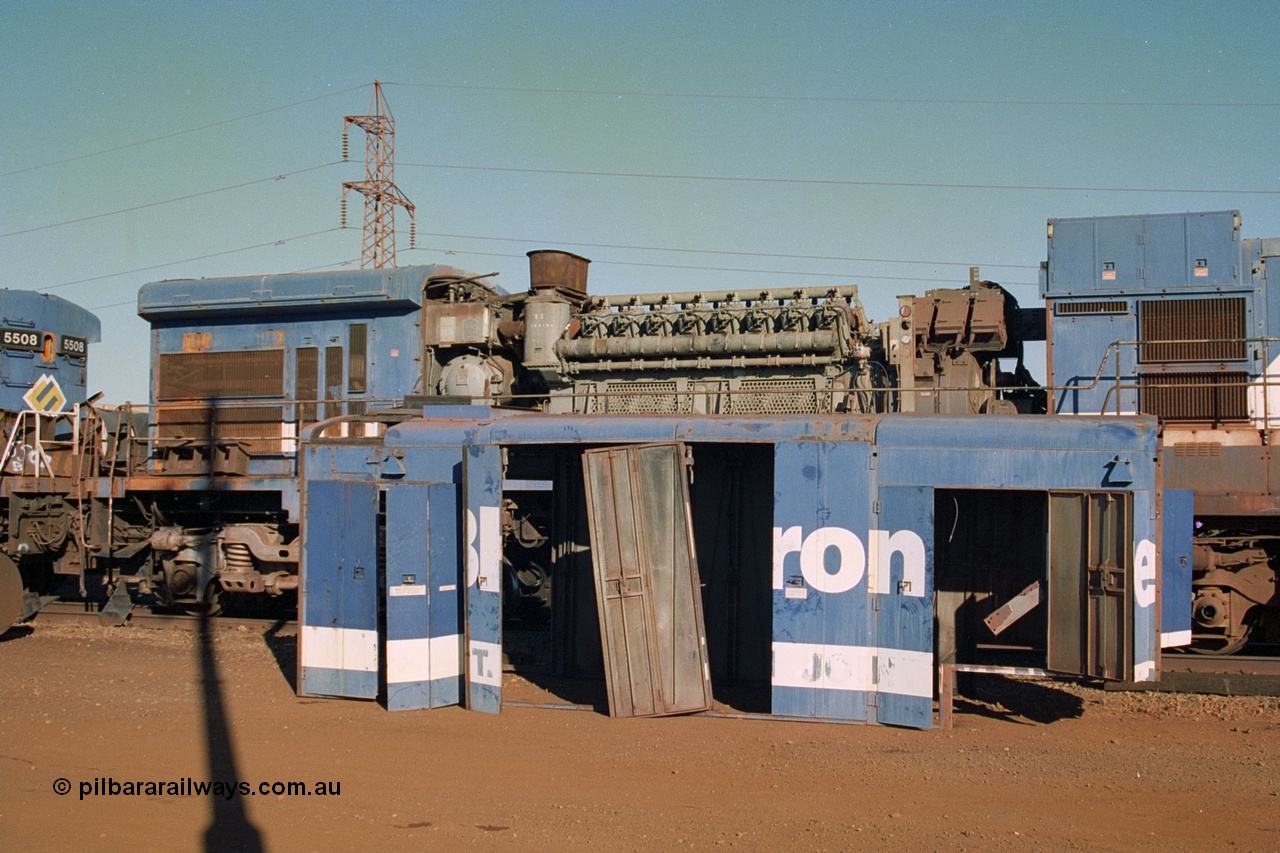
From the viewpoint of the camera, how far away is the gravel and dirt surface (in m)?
7.45

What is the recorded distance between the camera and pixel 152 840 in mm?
7410

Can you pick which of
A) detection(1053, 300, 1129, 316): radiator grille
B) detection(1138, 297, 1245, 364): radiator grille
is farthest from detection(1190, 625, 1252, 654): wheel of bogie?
detection(1053, 300, 1129, 316): radiator grille

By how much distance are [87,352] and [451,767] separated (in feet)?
50.1

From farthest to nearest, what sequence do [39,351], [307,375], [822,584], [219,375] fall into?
[39,351], [219,375], [307,375], [822,584]

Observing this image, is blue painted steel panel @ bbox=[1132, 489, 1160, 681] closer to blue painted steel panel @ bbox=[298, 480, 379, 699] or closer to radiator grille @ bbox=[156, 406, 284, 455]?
blue painted steel panel @ bbox=[298, 480, 379, 699]

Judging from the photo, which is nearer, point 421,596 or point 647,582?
point 647,582

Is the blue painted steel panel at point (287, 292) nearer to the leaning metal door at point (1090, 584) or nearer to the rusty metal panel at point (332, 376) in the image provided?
the rusty metal panel at point (332, 376)

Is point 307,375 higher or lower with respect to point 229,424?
higher

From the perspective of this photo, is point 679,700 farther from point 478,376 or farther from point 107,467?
point 107,467

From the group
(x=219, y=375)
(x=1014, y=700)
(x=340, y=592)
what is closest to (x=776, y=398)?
(x=1014, y=700)

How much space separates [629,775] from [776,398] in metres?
5.89

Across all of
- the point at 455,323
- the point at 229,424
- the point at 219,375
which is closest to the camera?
the point at 455,323

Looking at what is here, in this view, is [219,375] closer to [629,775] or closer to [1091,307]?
[629,775]

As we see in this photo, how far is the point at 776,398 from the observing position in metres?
13.4
